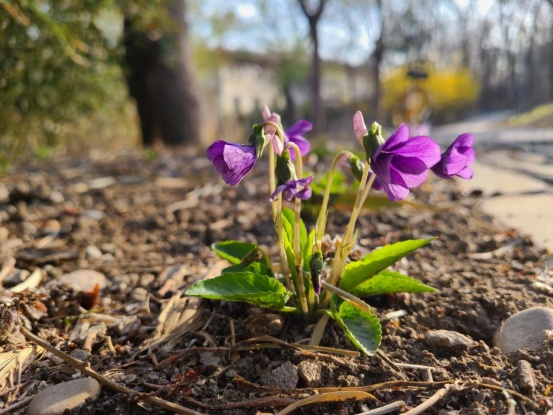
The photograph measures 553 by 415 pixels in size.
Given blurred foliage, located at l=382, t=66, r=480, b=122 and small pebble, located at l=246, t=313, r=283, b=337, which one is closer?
small pebble, located at l=246, t=313, r=283, b=337

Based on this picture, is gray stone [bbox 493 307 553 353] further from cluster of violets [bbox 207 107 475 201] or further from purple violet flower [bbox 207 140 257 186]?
purple violet flower [bbox 207 140 257 186]

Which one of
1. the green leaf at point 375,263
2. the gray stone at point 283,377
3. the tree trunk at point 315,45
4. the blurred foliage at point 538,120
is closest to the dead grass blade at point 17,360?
the gray stone at point 283,377

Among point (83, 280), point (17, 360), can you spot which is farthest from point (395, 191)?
point (83, 280)

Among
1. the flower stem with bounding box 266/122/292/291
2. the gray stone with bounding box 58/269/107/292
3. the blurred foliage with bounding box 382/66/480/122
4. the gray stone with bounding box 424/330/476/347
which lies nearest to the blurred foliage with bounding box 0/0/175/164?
the gray stone with bounding box 58/269/107/292

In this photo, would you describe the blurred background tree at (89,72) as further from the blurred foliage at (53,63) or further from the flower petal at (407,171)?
the flower petal at (407,171)

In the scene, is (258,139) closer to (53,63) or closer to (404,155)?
(404,155)
